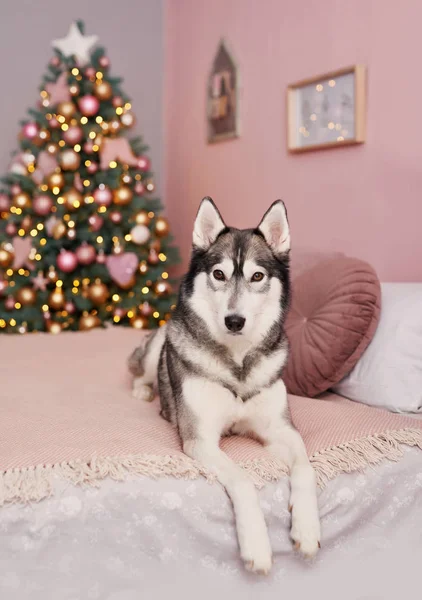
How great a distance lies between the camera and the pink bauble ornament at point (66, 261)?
3.98m

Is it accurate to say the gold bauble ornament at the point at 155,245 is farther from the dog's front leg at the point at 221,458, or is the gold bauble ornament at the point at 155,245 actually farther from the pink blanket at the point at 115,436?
the dog's front leg at the point at 221,458

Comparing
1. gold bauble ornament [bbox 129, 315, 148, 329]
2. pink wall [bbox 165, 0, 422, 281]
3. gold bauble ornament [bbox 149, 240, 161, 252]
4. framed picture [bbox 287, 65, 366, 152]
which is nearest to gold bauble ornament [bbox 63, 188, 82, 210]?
gold bauble ornament [bbox 149, 240, 161, 252]

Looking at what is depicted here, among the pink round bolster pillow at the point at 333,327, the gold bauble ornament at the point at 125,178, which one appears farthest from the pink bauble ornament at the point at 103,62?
the pink round bolster pillow at the point at 333,327

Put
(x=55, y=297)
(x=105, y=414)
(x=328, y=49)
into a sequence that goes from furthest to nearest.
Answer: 1. (x=55, y=297)
2. (x=328, y=49)
3. (x=105, y=414)

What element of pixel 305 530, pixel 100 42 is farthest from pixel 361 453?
pixel 100 42

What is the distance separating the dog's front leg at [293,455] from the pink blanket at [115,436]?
5 centimetres

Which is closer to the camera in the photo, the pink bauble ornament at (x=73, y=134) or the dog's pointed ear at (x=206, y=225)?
the dog's pointed ear at (x=206, y=225)

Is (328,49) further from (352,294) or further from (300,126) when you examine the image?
(352,294)

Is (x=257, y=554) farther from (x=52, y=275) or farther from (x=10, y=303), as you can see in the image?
(x=10, y=303)

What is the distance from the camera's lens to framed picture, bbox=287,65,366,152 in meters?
3.05

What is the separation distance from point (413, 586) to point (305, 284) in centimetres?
122

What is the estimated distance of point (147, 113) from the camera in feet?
16.8

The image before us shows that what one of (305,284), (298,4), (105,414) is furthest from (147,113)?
(105,414)

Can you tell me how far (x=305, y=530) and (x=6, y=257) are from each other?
3060 millimetres
